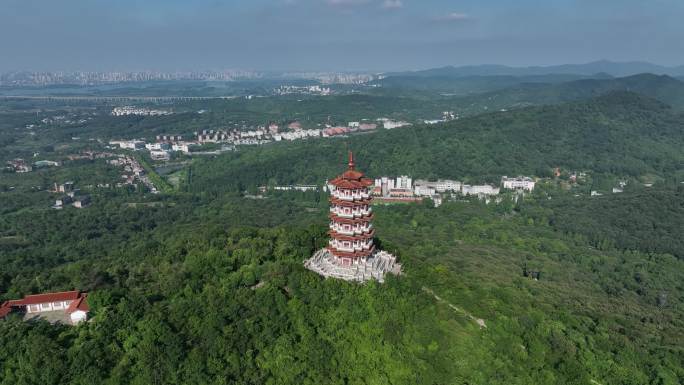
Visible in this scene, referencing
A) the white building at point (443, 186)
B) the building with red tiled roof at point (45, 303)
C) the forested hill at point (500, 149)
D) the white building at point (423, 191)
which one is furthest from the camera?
the forested hill at point (500, 149)

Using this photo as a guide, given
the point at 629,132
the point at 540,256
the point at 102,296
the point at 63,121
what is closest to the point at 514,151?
the point at 629,132

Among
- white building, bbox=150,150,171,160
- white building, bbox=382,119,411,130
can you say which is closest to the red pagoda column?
white building, bbox=150,150,171,160

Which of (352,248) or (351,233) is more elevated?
(351,233)

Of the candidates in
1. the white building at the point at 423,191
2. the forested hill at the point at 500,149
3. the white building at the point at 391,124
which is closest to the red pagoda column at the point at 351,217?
the white building at the point at 423,191

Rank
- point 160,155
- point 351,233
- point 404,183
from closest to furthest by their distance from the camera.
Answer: point 351,233, point 404,183, point 160,155

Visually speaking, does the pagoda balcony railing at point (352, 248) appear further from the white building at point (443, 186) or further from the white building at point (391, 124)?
the white building at point (391, 124)

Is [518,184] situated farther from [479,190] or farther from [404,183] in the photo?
[404,183]

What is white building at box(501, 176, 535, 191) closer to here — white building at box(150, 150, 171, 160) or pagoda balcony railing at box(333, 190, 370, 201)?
pagoda balcony railing at box(333, 190, 370, 201)

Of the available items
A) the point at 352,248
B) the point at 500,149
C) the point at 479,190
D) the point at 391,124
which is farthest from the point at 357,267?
the point at 391,124
